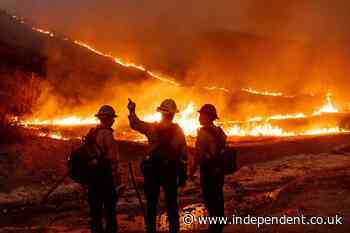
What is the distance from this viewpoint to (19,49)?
33062 mm

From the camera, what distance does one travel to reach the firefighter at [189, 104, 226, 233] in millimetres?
7461

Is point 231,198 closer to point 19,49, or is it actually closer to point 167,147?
point 167,147

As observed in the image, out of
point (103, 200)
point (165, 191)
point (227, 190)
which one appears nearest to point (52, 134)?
point (227, 190)

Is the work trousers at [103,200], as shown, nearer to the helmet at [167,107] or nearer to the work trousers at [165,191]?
the work trousers at [165,191]

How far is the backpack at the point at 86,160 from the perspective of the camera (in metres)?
7.27

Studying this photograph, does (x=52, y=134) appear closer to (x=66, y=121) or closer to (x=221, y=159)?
(x=66, y=121)

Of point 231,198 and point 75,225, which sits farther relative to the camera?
point 231,198

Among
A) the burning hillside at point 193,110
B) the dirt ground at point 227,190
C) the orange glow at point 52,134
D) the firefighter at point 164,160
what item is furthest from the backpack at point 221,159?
the burning hillside at point 193,110

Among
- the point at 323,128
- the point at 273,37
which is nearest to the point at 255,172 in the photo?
the point at 323,128

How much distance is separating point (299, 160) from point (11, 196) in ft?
33.4

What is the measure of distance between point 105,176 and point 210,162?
5.17ft

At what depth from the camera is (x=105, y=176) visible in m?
7.37

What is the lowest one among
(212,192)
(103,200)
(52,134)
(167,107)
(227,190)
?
(227,190)

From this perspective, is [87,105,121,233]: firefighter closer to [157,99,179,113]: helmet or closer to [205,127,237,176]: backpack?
[157,99,179,113]: helmet
